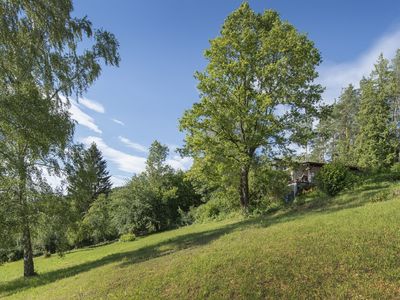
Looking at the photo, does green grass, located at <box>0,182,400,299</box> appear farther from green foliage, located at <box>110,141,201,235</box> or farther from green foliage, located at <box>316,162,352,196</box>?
green foliage, located at <box>110,141,201,235</box>

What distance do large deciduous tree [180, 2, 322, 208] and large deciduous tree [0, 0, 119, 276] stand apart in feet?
23.4

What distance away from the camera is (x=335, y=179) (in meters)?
20.9

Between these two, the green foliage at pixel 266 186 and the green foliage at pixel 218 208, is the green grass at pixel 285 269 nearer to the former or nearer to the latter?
the green foliage at pixel 266 186

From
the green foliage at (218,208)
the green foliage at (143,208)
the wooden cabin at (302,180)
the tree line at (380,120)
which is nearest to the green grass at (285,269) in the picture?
the wooden cabin at (302,180)

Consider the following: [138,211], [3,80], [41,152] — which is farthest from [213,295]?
[138,211]

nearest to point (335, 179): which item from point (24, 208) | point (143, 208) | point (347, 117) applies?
point (24, 208)

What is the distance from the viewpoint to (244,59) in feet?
71.3

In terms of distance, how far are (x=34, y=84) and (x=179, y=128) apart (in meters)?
10.4

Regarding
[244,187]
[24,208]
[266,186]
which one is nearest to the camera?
[24,208]

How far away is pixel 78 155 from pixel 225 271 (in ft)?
32.1

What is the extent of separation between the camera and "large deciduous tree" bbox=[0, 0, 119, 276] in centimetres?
1172

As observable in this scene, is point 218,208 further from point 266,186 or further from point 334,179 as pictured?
point 334,179

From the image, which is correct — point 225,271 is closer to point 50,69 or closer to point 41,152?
point 41,152

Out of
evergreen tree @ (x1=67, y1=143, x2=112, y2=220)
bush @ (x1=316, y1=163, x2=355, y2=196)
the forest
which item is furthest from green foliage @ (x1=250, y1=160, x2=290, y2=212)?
evergreen tree @ (x1=67, y1=143, x2=112, y2=220)
